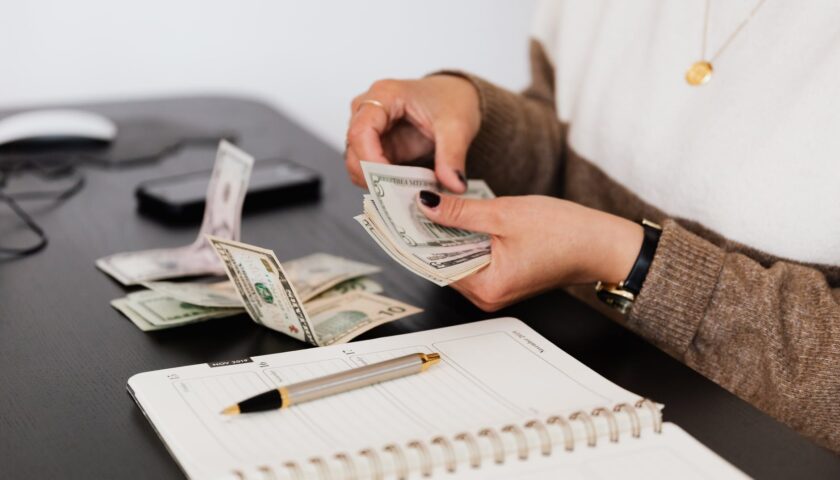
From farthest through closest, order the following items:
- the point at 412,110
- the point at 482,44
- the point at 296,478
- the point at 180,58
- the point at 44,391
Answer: the point at 482,44 < the point at 180,58 < the point at 412,110 < the point at 44,391 < the point at 296,478

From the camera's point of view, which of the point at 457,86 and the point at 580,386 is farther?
the point at 457,86

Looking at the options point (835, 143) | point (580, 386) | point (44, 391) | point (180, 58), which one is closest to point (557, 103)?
point (835, 143)

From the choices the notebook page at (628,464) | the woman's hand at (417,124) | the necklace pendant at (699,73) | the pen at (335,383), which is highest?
the necklace pendant at (699,73)

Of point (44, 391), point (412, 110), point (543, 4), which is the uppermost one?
point (543, 4)

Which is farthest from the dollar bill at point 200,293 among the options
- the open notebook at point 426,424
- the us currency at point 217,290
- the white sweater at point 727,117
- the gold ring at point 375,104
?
the white sweater at point 727,117

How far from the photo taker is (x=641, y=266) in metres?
0.81

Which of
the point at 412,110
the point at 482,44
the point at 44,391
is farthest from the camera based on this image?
the point at 482,44

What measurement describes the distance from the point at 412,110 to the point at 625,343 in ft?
1.32

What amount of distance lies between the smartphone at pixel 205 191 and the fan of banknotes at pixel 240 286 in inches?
3.2

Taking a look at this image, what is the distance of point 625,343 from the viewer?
802mm

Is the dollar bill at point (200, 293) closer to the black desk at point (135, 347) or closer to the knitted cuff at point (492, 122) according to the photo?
the black desk at point (135, 347)

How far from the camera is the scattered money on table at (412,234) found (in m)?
0.76

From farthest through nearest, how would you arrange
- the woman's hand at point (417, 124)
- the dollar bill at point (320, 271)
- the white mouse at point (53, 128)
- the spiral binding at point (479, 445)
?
the white mouse at point (53, 128)
the woman's hand at point (417, 124)
the dollar bill at point (320, 271)
the spiral binding at point (479, 445)

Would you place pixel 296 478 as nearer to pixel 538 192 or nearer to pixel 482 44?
pixel 538 192
